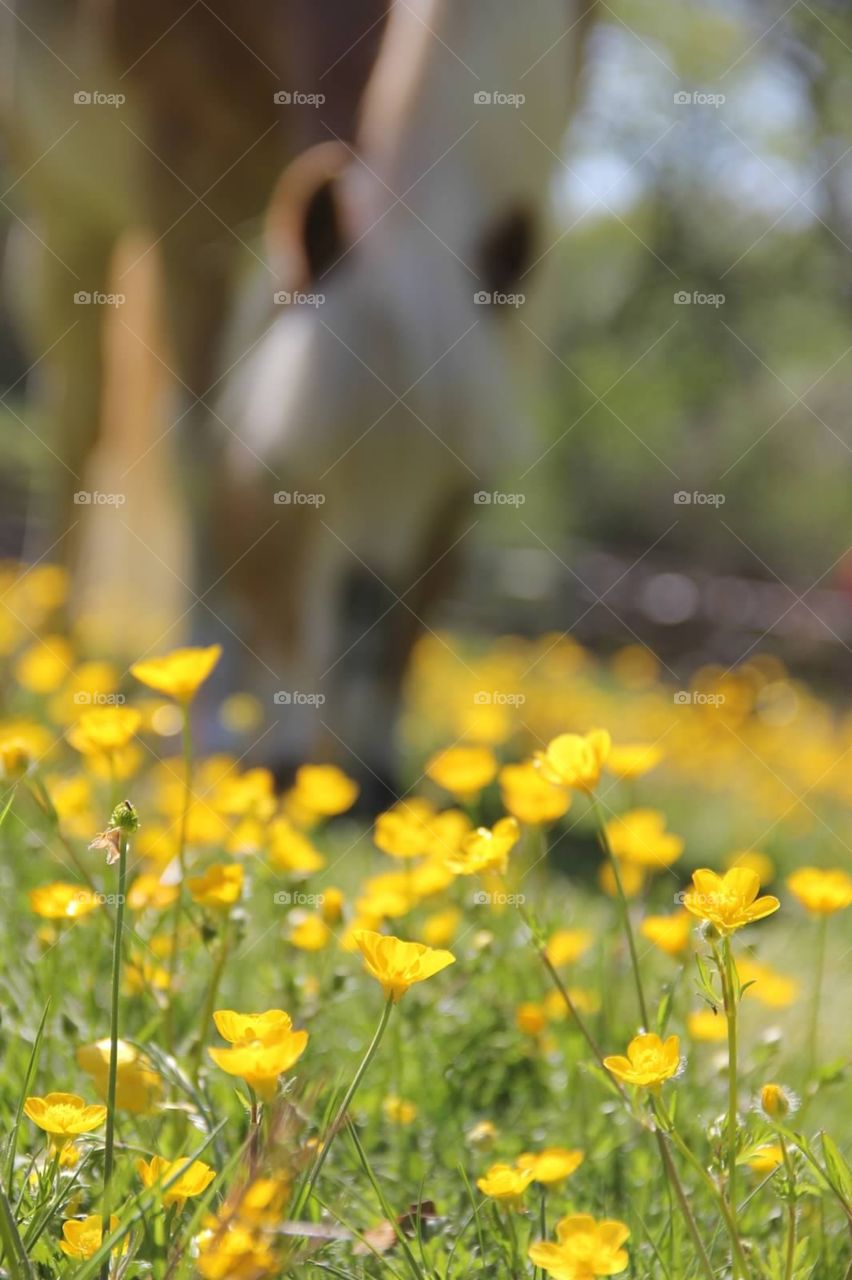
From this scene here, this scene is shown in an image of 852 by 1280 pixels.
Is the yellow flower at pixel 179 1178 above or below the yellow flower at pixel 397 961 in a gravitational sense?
below

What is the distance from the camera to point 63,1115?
2.30 ft

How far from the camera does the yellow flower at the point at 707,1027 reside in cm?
115

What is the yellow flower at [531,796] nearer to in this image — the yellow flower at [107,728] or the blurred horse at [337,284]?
the yellow flower at [107,728]

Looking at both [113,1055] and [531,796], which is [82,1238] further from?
[531,796]

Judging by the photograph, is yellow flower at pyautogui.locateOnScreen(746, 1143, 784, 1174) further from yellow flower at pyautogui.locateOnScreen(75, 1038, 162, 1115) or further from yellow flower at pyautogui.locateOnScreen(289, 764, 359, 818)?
yellow flower at pyautogui.locateOnScreen(289, 764, 359, 818)

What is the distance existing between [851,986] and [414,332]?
1.54 meters

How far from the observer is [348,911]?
153 centimetres

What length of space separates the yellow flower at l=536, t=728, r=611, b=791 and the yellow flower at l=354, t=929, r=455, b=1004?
9.0 inches

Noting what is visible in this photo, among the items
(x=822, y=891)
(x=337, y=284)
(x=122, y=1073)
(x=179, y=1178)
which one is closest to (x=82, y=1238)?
(x=179, y=1178)

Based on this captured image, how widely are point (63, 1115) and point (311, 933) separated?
0.45 metres

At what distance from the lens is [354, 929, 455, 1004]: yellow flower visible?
0.67 m

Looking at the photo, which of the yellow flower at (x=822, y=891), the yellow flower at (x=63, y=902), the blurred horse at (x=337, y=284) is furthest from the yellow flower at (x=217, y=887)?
the blurred horse at (x=337, y=284)

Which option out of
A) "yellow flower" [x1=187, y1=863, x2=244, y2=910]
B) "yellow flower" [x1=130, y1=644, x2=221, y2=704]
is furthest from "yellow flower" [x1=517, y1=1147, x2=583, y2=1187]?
"yellow flower" [x1=130, y1=644, x2=221, y2=704]

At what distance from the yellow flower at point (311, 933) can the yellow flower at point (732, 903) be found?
491mm
